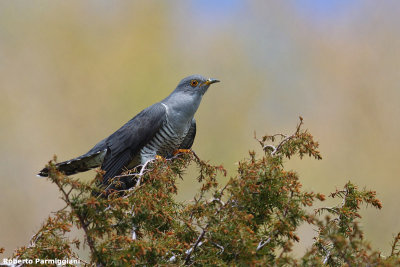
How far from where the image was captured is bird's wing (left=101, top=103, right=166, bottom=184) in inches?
169

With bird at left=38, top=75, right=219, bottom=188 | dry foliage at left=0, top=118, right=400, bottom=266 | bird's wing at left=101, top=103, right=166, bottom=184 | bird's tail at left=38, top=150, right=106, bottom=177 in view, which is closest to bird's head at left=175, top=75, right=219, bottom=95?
bird at left=38, top=75, right=219, bottom=188

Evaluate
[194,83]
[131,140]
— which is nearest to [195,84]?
[194,83]

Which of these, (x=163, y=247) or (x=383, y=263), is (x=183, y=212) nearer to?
(x=163, y=247)

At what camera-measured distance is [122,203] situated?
5.95ft

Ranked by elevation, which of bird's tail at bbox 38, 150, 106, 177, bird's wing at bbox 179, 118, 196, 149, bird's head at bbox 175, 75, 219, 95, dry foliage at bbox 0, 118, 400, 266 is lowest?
dry foliage at bbox 0, 118, 400, 266

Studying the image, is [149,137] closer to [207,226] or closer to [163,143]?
[163,143]

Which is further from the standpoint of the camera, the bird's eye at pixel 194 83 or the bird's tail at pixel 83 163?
the bird's eye at pixel 194 83

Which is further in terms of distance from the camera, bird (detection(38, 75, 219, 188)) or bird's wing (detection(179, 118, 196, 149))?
bird's wing (detection(179, 118, 196, 149))

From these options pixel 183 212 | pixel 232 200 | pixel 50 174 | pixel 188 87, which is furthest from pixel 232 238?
pixel 188 87

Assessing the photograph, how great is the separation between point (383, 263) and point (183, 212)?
2.92 feet

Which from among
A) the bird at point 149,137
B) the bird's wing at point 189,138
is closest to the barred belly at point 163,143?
the bird at point 149,137

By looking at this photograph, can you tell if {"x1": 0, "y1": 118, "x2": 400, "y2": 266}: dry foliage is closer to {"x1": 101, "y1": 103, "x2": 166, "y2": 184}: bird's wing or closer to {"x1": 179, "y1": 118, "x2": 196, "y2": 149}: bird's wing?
{"x1": 101, "y1": 103, "x2": 166, "y2": 184}: bird's wing

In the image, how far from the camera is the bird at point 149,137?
4309mm

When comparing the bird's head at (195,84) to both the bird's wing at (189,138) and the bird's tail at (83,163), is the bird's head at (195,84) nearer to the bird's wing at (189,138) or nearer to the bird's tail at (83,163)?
the bird's wing at (189,138)
